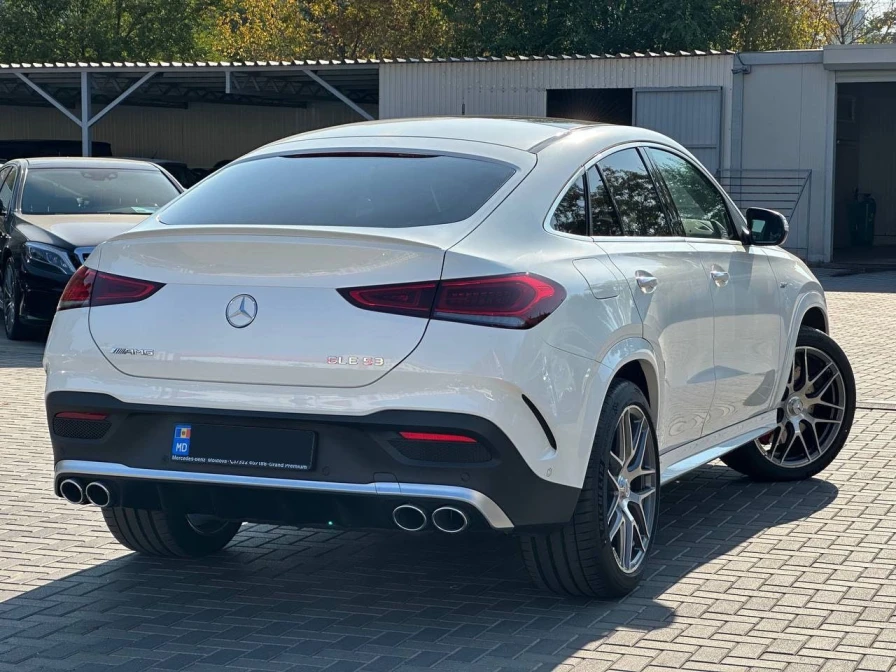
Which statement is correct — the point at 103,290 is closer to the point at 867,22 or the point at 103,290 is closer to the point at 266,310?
the point at 266,310

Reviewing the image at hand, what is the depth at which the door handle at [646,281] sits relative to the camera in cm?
520

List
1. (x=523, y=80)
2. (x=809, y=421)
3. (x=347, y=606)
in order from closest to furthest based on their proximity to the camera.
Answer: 1. (x=347, y=606)
2. (x=809, y=421)
3. (x=523, y=80)

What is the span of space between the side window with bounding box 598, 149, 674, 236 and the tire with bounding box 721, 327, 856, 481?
66.2 inches

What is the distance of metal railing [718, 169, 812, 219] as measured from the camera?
87.4 ft

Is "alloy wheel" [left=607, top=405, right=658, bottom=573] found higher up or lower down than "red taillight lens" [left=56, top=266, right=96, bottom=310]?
lower down

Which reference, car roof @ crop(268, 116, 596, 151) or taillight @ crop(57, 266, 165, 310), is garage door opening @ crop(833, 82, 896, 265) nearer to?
car roof @ crop(268, 116, 596, 151)

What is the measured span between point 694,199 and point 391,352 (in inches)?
92.3

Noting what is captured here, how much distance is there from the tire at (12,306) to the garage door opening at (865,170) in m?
24.0

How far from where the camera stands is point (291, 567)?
550cm

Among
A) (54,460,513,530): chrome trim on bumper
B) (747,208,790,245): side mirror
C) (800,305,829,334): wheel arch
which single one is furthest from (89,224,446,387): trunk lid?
(800,305,829,334): wheel arch

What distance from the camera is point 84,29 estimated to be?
5025 cm

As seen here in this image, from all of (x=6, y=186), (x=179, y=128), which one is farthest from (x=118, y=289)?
(x=179, y=128)

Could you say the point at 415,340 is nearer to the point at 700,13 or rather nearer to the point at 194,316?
the point at 194,316

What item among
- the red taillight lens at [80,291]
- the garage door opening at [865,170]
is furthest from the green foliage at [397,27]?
the red taillight lens at [80,291]
